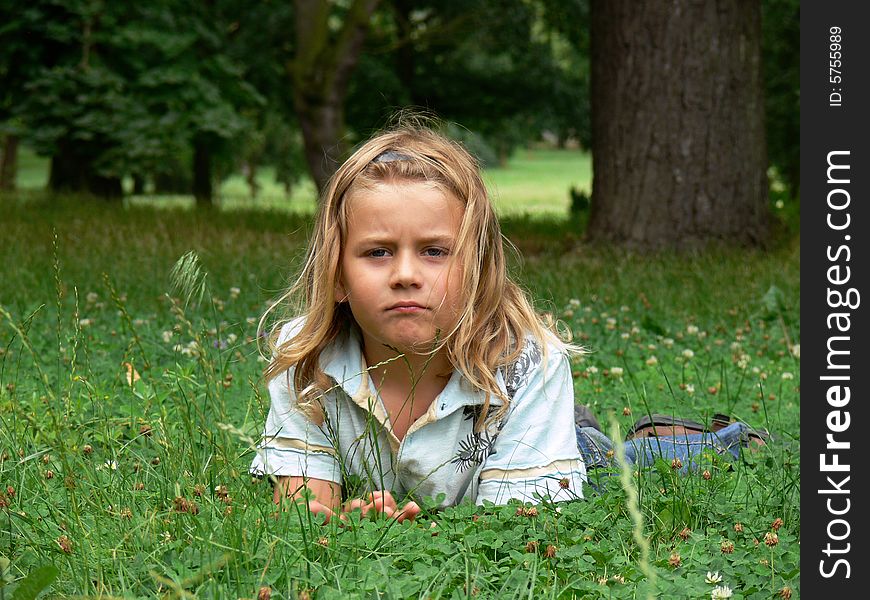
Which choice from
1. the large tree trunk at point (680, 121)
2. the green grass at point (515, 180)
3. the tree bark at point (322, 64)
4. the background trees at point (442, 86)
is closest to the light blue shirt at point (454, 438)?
the background trees at point (442, 86)

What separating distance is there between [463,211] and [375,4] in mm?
10424

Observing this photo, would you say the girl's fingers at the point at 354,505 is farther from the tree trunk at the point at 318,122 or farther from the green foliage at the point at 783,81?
the green foliage at the point at 783,81

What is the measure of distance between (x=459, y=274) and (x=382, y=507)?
2.47 feet

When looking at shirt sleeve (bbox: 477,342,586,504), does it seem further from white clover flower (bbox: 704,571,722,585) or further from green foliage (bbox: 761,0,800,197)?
green foliage (bbox: 761,0,800,197)

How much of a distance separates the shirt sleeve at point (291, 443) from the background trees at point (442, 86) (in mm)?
1467

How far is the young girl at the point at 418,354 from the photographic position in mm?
3311

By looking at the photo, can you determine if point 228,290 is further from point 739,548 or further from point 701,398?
point 739,548

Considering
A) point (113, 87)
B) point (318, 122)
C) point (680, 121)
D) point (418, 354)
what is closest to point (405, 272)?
point (418, 354)

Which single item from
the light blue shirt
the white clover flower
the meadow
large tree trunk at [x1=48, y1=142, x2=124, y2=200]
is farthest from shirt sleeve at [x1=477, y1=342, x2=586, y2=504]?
large tree trunk at [x1=48, y1=142, x2=124, y2=200]

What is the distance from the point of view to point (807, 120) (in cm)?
295

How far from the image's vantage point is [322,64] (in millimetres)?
13594

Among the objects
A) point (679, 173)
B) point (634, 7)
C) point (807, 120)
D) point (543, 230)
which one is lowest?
point (543, 230)

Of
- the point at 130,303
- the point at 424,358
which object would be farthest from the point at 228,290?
the point at 424,358

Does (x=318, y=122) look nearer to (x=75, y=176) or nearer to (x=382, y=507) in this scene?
(x=75, y=176)
